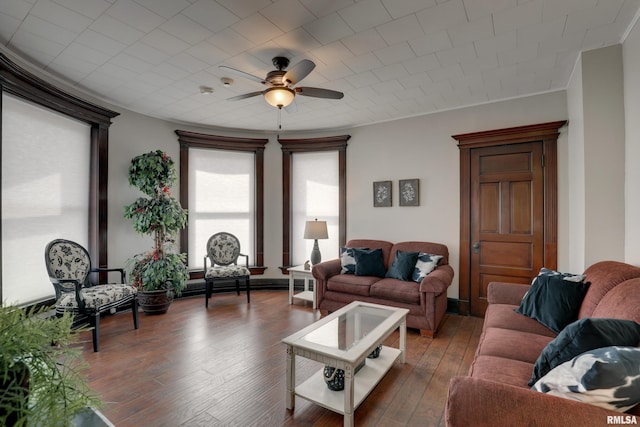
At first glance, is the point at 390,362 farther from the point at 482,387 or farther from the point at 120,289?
the point at 120,289

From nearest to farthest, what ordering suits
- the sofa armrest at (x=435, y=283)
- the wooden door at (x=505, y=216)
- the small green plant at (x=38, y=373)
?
the small green plant at (x=38, y=373)
the sofa armrest at (x=435, y=283)
the wooden door at (x=505, y=216)

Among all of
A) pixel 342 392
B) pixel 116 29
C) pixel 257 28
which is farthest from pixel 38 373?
pixel 116 29

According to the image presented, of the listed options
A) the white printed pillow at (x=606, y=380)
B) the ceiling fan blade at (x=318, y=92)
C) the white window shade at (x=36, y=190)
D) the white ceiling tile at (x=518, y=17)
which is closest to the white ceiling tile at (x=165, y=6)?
the ceiling fan blade at (x=318, y=92)

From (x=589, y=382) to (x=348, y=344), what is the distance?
1299mm

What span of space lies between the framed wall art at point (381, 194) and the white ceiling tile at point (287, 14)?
277 centimetres

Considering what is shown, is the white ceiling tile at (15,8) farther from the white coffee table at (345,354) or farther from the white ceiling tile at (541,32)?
the white ceiling tile at (541,32)

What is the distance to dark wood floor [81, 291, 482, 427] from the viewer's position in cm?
199

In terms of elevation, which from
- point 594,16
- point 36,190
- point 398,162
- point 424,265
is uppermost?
point 594,16

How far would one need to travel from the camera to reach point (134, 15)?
2.24 m

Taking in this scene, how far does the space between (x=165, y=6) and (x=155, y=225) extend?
8.73 ft

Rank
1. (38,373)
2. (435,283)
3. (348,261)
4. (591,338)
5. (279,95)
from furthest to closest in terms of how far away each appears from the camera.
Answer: (348,261) < (435,283) < (279,95) < (591,338) < (38,373)

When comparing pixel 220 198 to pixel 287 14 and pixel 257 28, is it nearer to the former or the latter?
pixel 257 28

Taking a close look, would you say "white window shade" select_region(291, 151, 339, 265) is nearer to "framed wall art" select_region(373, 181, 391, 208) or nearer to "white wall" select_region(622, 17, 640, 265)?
"framed wall art" select_region(373, 181, 391, 208)

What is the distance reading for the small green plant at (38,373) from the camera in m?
0.61
